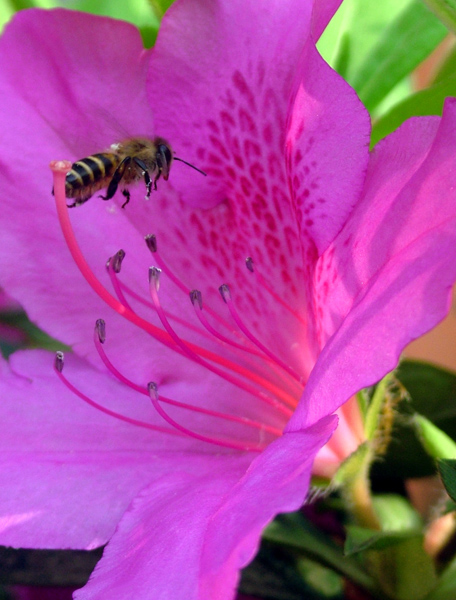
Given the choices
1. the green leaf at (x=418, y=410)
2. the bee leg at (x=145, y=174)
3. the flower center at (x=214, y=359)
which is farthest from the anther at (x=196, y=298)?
the green leaf at (x=418, y=410)

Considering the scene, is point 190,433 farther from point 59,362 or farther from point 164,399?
point 59,362

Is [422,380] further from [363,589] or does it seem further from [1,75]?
[1,75]

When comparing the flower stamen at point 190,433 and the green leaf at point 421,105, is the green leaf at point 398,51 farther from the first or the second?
the flower stamen at point 190,433

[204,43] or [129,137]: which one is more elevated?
[204,43]

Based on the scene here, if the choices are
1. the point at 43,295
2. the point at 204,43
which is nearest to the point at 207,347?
the point at 43,295

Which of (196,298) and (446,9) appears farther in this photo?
(196,298)

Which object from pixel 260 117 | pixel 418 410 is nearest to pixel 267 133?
pixel 260 117
